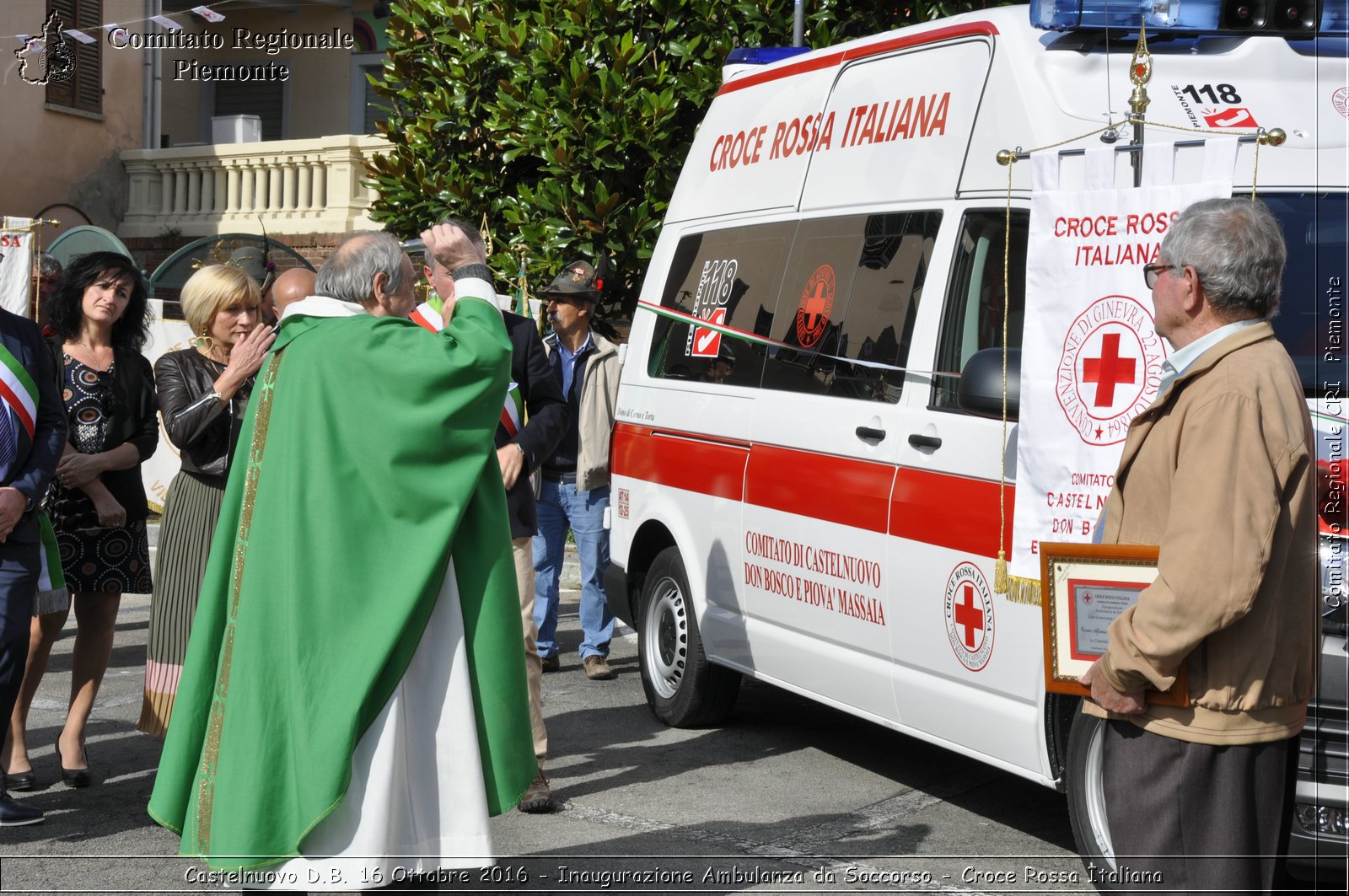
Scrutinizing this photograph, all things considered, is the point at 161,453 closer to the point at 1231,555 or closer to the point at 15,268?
the point at 15,268

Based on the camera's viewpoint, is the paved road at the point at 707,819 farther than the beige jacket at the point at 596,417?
No

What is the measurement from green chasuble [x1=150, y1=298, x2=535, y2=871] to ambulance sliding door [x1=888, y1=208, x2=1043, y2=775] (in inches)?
62.7

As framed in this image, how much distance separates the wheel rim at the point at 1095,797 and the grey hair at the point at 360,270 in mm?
2335

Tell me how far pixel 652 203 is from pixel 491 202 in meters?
1.54

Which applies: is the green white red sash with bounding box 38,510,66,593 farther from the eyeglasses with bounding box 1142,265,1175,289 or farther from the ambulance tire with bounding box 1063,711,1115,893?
the eyeglasses with bounding box 1142,265,1175,289

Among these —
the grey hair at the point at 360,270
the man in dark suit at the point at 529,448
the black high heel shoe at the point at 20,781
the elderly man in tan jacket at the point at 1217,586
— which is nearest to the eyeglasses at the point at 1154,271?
the elderly man in tan jacket at the point at 1217,586

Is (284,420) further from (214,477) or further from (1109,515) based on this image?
(1109,515)

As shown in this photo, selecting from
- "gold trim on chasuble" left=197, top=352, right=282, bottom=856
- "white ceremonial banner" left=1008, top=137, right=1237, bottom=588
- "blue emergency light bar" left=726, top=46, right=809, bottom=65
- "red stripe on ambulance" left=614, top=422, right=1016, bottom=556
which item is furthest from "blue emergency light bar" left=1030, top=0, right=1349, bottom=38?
"gold trim on chasuble" left=197, top=352, right=282, bottom=856

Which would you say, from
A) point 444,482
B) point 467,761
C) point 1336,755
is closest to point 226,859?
point 467,761

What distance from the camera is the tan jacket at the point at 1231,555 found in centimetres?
284

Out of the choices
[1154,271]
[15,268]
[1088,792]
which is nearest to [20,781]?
[1088,792]

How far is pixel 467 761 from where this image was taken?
3.87m

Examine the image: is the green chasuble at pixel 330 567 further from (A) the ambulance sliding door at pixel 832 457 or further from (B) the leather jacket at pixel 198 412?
(A) the ambulance sliding door at pixel 832 457

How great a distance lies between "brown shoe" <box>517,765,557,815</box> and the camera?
5.36 metres
